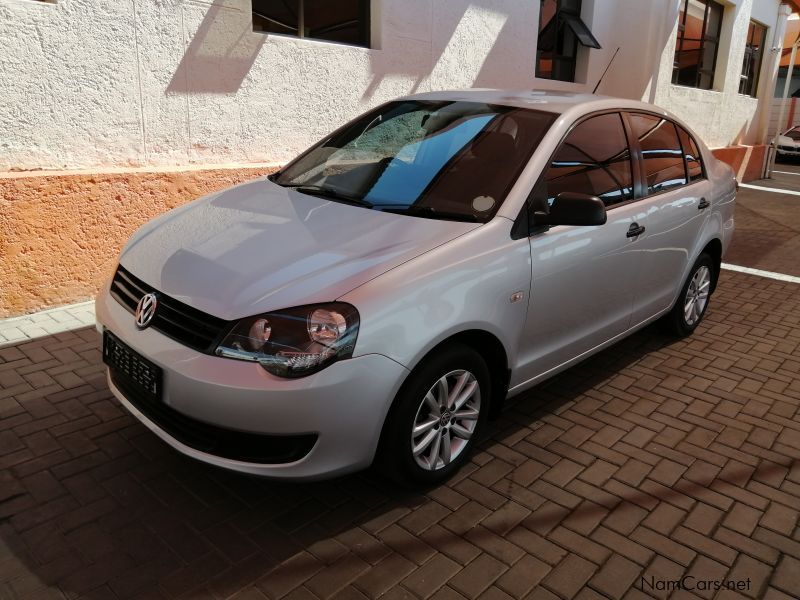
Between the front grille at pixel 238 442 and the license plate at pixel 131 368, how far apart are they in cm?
7

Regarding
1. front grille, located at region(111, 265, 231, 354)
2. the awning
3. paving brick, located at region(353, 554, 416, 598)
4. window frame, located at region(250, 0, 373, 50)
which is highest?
the awning

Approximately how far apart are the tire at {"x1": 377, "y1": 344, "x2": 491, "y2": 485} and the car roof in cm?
155

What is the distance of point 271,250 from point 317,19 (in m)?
4.90

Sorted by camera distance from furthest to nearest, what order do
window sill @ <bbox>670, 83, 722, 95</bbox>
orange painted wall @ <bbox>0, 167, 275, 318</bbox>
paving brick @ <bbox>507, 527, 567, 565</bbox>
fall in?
window sill @ <bbox>670, 83, 722, 95</bbox>
orange painted wall @ <bbox>0, 167, 275, 318</bbox>
paving brick @ <bbox>507, 527, 567, 565</bbox>

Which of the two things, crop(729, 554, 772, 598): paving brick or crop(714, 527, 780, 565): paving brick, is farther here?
crop(714, 527, 780, 565): paving brick

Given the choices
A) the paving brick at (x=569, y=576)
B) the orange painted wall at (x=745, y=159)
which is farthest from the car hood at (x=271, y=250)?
the orange painted wall at (x=745, y=159)

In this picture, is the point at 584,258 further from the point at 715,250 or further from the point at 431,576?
the point at 715,250

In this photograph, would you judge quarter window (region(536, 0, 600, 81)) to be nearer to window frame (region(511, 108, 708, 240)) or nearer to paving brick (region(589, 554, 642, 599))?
window frame (region(511, 108, 708, 240))

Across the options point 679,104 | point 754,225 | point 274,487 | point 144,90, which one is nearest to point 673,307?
point 274,487

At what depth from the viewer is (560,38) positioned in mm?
10680

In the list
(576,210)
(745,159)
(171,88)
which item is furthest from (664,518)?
(745,159)

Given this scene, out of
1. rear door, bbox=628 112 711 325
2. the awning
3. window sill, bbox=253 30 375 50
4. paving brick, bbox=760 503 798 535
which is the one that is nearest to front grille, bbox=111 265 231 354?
paving brick, bbox=760 503 798 535

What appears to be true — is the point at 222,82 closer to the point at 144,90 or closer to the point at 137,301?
the point at 144,90

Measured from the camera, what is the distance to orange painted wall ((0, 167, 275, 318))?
4.73 metres
